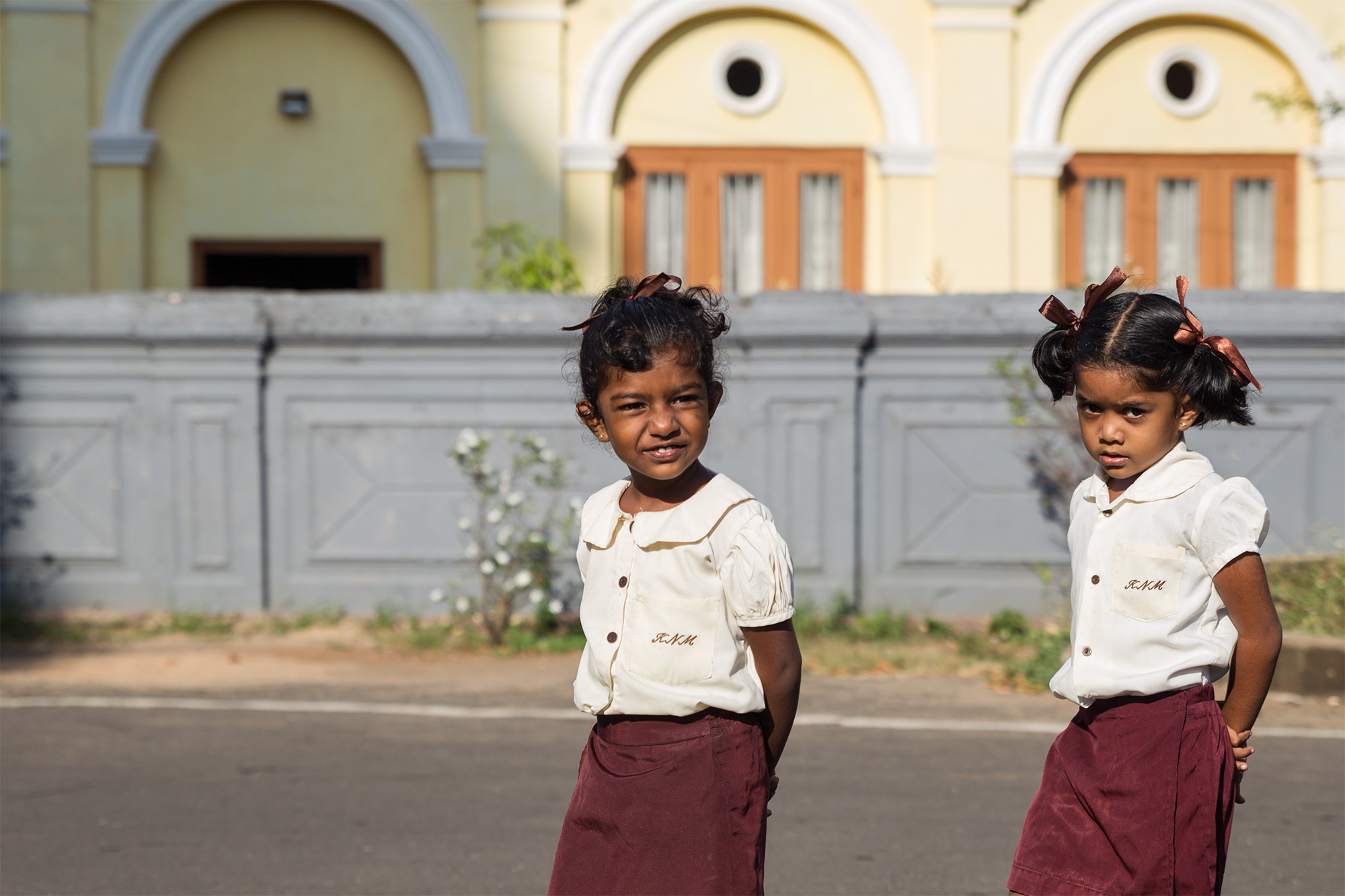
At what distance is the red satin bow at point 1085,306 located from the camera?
3.04 metres

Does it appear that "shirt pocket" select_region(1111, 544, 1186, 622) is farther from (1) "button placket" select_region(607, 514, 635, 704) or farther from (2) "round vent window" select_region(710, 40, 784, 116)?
(2) "round vent window" select_region(710, 40, 784, 116)

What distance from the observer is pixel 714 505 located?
2664 millimetres

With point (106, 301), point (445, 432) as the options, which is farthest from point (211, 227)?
point (445, 432)

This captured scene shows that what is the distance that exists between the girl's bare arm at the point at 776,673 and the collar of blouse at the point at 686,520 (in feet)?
0.69

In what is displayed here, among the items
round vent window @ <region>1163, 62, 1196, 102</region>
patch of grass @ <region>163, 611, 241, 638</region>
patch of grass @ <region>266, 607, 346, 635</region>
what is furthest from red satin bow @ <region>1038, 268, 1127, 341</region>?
round vent window @ <region>1163, 62, 1196, 102</region>

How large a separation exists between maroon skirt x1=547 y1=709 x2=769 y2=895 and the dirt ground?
174 inches

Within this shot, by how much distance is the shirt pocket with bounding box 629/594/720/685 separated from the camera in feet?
8.66

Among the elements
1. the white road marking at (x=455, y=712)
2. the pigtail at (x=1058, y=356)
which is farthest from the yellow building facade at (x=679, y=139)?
the pigtail at (x=1058, y=356)

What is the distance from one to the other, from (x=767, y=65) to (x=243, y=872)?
1053cm

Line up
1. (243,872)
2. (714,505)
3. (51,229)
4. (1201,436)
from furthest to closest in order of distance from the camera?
(51,229), (1201,436), (243,872), (714,505)

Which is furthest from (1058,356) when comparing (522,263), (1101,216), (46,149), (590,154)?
(46,149)

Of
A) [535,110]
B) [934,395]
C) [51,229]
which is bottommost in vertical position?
[934,395]

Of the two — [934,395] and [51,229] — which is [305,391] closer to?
[934,395]

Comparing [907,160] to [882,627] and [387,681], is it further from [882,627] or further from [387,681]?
[387,681]
